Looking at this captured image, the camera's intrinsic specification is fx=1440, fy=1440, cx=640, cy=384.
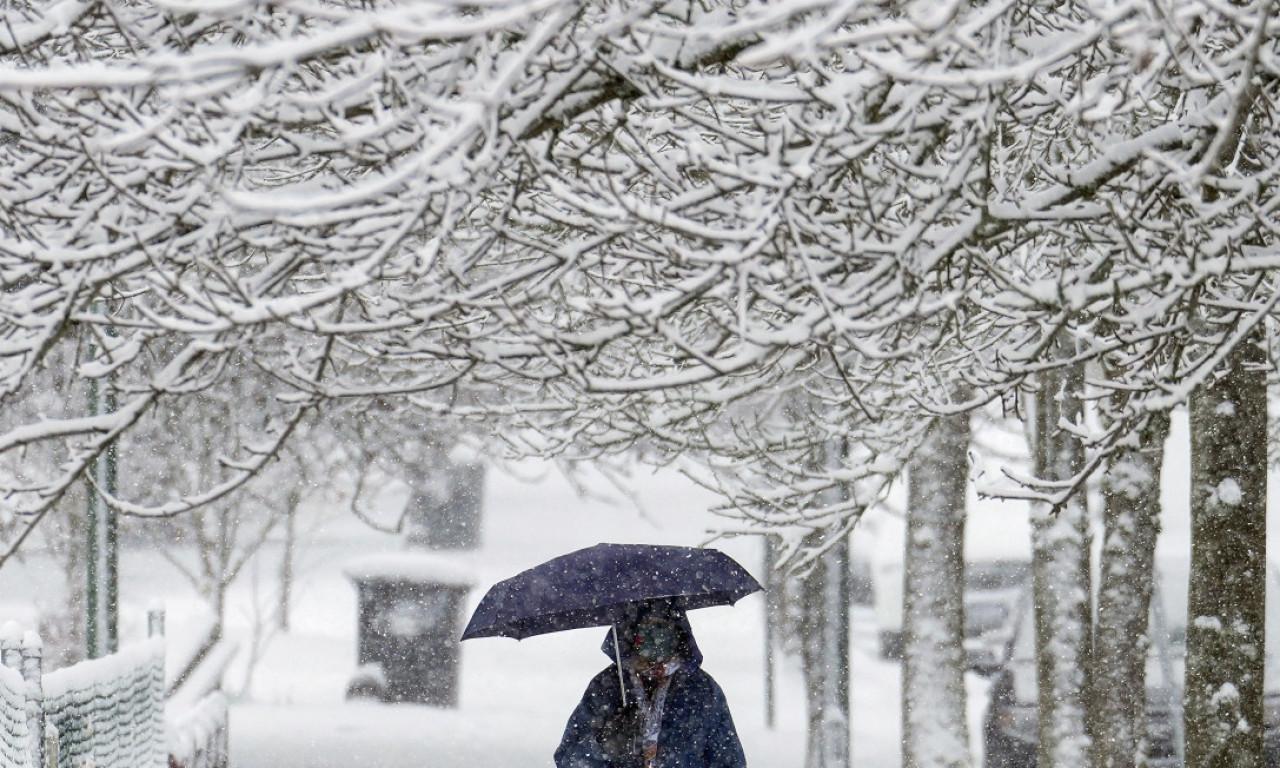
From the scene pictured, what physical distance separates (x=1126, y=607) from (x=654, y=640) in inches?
154

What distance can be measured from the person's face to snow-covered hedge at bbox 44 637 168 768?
8.34ft

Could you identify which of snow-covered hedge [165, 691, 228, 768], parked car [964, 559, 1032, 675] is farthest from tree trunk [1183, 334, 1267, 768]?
parked car [964, 559, 1032, 675]

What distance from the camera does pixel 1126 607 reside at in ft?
27.5

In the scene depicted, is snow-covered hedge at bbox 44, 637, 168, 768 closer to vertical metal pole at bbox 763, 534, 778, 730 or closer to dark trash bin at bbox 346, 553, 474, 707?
dark trash bin at bbox 346, 553, 474, 707

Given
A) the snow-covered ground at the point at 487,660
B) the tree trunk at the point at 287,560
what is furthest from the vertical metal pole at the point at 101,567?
the tree trunk at the point at 287,560

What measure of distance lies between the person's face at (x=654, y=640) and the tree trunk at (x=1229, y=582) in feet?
8.71

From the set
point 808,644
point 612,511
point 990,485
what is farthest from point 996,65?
point 612,511

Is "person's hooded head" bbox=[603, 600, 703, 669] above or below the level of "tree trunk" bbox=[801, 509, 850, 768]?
above

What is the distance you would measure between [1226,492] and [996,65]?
358cm

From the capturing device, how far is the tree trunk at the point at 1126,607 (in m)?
8.35

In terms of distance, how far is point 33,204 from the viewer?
504cm

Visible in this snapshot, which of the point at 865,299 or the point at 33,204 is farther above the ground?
the point at 33,204

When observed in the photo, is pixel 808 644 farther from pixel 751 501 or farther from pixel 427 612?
pixel 751 501

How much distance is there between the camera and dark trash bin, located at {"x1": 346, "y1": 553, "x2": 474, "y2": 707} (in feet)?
55.0
